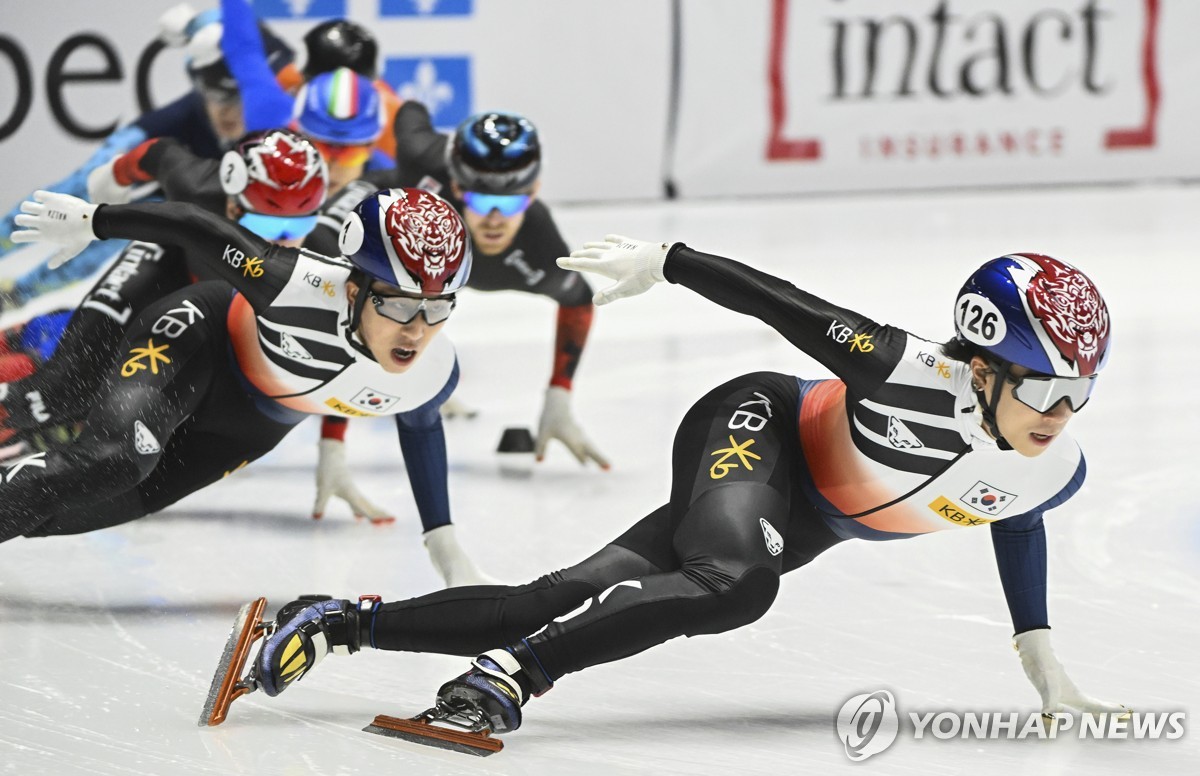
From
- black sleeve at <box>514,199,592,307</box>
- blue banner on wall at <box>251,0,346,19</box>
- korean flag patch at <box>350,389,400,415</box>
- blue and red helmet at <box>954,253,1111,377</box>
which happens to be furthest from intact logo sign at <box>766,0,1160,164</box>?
blue and red helmet at <box>954,253,1111,377</box>

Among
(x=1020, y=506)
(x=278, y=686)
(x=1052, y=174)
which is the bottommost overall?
(x=1052, y=174)

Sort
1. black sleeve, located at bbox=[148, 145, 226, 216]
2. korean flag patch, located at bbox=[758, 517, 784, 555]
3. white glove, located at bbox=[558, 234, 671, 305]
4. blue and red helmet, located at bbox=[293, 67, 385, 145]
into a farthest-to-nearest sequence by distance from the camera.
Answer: blue and red helmet, located at bbox=[293, 67, 385, 145], black sleeve, located at bbox=[148, 145, 226, 216], white glove, located at bbox=[558, 234, 671, 305], korean flag patch, located at bbox=[758, 517, 784, 555]

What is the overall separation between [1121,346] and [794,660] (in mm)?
4329

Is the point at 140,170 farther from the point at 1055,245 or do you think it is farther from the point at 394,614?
the point at 1055,245

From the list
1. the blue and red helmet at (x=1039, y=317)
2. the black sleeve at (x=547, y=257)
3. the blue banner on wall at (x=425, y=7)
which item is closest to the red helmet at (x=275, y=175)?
the black sleeve at (x=547, y=257)

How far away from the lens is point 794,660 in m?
3.89

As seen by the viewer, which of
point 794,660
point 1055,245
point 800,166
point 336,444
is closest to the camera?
point 794,660

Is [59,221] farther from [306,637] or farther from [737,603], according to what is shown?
[737,603]

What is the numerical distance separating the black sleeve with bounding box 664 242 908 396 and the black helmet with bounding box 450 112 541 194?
2.27 metres

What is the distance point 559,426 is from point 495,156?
100 cm

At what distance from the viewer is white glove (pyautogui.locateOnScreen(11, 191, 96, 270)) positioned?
422cm

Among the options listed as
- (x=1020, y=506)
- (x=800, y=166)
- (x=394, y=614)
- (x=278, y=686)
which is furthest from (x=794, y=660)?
(x=800, y=166)

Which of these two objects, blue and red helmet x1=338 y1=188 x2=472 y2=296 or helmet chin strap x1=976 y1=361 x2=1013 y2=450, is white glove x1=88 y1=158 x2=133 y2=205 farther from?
helmet chin strap x1=976 y1=361 x2=1013 y2=450

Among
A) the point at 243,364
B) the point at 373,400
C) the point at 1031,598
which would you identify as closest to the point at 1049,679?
the point at 1031,598
